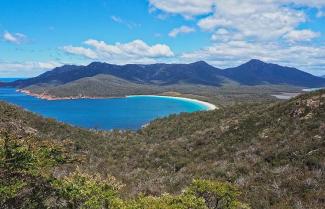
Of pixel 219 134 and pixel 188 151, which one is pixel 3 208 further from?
pixel 219 134

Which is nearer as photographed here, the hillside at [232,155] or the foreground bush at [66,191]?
the foreground bush at [66,191]

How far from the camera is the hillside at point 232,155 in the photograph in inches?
709

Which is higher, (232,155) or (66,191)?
(66,191)

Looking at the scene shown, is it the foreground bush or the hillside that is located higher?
the foreground bush

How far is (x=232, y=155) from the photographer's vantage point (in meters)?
30.2

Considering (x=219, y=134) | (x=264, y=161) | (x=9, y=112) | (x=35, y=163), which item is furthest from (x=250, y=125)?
(x=35, y=163)

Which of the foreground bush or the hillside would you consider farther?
the hillside

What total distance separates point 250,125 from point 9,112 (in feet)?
84.3

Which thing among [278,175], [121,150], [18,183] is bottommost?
[121,150]

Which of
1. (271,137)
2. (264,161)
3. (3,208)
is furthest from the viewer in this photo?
(271,137)

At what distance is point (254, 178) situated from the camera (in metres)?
20.5

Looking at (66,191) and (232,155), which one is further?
(232,155)

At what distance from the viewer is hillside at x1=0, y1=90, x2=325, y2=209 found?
59.1 ft

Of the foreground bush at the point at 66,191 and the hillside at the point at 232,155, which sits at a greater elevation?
the foreground bush at the point at 66,191
